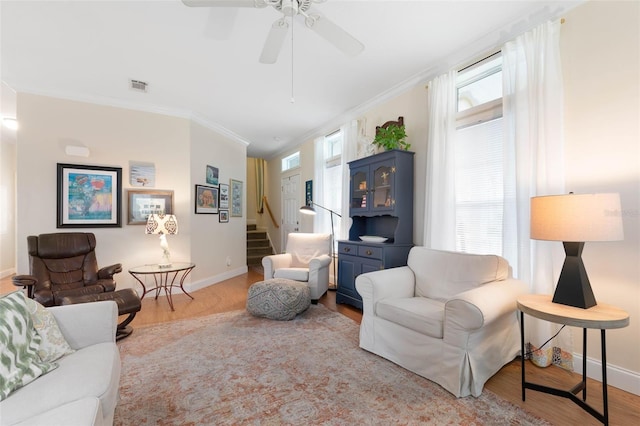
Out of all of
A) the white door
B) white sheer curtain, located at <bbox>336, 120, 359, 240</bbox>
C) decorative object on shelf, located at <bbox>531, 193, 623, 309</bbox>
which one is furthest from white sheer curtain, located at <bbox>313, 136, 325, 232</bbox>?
decorative object on shelf, located at <bbox>531, 193, 623, 309</bbox>

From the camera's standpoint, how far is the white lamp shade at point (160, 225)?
3.67 meters

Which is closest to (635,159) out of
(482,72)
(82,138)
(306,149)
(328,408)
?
(482,72)

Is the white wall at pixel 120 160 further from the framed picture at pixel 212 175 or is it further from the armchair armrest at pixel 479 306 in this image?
the armchair armrest at pixel 479 306

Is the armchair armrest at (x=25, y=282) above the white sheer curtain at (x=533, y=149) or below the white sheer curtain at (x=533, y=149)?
below

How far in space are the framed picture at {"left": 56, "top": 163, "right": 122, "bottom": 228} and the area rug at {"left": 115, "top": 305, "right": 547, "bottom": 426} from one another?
1.97 metres

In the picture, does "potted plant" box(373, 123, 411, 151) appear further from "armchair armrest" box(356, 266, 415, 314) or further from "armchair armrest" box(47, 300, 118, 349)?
"armchair armrest" box(47, 300, 118, 349)

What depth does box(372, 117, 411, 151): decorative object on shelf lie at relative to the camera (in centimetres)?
332

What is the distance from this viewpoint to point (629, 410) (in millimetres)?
1699

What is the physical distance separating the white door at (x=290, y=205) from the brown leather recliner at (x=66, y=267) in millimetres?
3461

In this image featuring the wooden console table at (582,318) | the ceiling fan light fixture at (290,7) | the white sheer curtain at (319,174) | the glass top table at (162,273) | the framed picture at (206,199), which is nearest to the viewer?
the wooden console table at (582,318)

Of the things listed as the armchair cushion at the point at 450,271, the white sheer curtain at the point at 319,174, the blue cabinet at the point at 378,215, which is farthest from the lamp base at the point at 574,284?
the white sheer curtain at the point at 319,174

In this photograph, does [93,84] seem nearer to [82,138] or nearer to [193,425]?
[82,138]

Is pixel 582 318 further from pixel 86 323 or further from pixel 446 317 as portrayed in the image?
pixel 86 323

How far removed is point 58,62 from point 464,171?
442 centimetres
